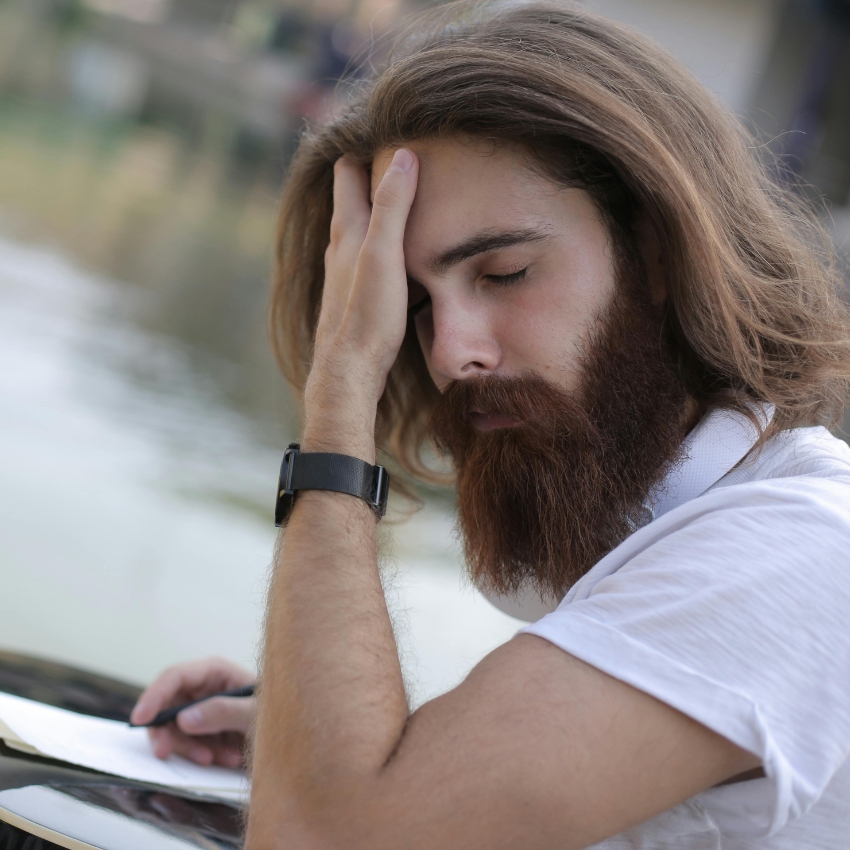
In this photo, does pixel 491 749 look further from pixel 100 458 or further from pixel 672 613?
pixel 100 458

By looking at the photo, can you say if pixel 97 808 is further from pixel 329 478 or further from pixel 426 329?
pixel 426 329

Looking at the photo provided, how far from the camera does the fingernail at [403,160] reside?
176cm

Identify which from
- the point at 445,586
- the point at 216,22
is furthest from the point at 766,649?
the point at 216,22

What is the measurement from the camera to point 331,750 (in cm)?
120

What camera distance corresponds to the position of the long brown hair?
169cm

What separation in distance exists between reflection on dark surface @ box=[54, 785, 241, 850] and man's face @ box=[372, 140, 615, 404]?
765 mm

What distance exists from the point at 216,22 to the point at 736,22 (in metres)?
21.3

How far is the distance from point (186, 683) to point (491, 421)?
85 cm

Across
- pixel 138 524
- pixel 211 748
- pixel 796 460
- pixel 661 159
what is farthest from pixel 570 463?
pixel 138 524

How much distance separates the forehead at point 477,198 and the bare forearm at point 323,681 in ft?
1.71

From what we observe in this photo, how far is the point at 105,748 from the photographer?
181cm

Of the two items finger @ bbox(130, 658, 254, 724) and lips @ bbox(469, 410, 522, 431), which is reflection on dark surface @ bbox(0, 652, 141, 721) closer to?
finger @ bbox(130, 658, 254, 724)

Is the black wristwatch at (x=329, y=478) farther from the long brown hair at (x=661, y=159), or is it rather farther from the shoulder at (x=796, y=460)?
the long brown hair at (x=661, y=159)

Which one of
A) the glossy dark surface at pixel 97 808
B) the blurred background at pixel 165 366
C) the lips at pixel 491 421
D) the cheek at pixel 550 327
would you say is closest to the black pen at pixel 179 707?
the glossy dark surface at pixel 97 808
